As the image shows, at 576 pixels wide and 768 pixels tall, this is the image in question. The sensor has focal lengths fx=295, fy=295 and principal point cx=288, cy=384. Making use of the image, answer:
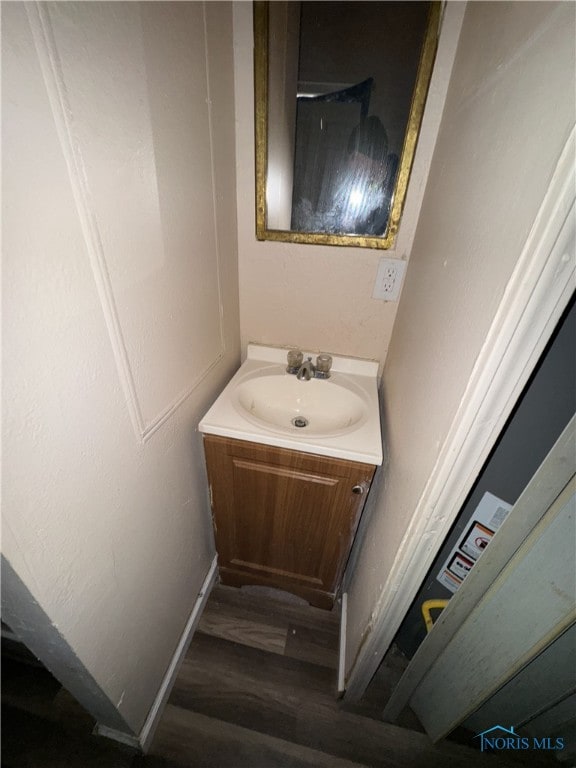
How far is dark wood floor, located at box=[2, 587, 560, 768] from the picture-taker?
33.9 inches

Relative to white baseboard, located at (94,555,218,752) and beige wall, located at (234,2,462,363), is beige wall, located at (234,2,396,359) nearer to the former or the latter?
beige wall, located at (234,2,462,363)

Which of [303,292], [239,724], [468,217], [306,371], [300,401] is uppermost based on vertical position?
[468,217]

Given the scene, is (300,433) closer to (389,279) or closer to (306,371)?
(306,371)

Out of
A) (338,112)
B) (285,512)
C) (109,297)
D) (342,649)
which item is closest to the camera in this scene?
(109,297)

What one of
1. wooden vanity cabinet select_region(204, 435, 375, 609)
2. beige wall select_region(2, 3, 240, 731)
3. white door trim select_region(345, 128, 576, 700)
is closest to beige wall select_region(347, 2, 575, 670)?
white door trim select_region(345, 128, 576, 700)

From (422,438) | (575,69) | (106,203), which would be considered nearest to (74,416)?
(106,203)

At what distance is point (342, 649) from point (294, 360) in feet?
3.46

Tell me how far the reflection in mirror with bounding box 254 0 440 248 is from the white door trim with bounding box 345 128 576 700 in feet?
2.28

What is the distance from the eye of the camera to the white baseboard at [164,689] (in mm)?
855

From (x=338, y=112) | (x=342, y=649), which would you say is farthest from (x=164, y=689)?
(x=338, y=112)

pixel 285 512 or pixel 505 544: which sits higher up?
pixel 505 544

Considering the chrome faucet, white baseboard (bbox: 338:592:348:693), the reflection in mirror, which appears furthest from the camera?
the chrome faucet

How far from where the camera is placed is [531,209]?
0.35m

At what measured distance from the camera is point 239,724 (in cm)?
93
